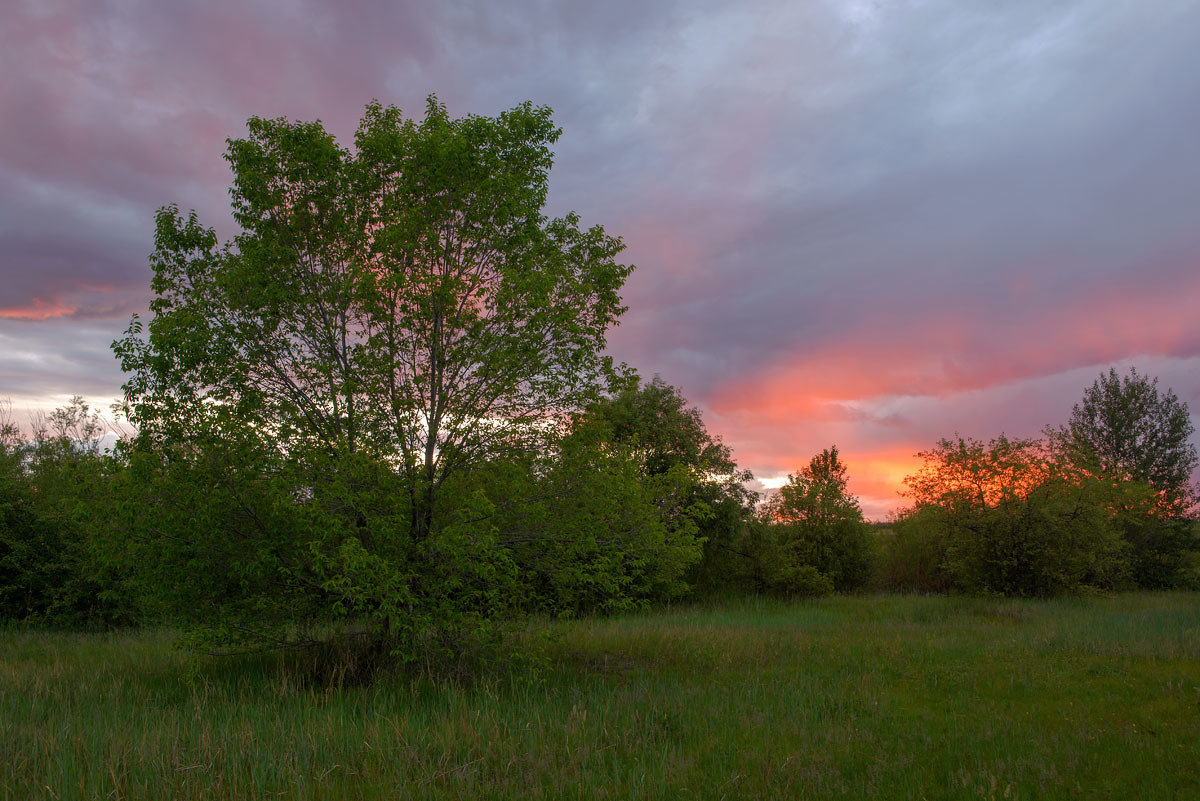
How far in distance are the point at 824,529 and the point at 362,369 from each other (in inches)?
1006

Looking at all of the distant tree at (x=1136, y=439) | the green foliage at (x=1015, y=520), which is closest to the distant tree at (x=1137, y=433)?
the distant tree at (x=1136, y=439)

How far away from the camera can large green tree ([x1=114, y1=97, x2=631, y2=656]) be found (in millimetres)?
10258

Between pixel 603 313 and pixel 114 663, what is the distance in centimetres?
1241

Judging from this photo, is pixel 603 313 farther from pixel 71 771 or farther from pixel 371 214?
pixel 71 771

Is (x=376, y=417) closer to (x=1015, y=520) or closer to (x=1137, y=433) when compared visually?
(x=1015, y=520)

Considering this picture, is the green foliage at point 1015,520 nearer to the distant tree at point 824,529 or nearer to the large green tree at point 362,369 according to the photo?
the distant tree at point 824,529

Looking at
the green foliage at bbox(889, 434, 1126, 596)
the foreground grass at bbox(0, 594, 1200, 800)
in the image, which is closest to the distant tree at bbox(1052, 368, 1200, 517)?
Result: the green foliage at bbox(889, 434, 1126, 596)

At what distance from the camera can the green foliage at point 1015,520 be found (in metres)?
26.8

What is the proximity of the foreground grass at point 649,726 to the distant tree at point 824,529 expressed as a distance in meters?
15.2

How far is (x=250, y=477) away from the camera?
33.4 feet

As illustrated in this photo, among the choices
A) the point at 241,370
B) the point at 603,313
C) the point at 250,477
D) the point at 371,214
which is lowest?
the point at 250,477

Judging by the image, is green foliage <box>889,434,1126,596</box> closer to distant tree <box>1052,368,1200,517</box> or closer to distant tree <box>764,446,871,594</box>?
distant tree <box>764,446,871,594</box>

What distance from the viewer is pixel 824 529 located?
3120 centimetres

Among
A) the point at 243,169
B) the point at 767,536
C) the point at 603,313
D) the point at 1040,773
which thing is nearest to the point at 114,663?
the point at 243,169
